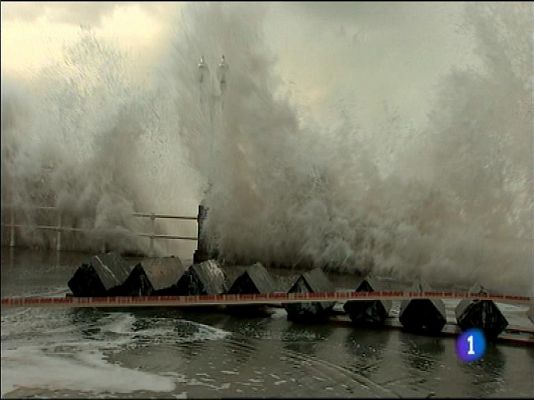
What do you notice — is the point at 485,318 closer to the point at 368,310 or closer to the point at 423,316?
the point at 423,316

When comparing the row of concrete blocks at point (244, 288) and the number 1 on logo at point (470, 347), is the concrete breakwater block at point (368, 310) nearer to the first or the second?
the row of concrete blocks at point (244, 288)

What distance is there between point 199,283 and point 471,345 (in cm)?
314

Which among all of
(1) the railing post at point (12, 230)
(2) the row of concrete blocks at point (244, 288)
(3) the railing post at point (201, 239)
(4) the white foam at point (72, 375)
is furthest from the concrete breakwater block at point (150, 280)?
(3) the railing post at point (201, 239)

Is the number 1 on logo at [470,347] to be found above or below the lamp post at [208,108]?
below

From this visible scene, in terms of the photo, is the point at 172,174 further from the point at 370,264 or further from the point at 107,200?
the point at 370,264

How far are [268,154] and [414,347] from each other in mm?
8926

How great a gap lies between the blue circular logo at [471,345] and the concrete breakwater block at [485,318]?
6 centimetres

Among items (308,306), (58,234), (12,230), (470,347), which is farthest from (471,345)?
(58,234)

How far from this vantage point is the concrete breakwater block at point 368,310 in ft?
24.3

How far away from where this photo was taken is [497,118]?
13.1m

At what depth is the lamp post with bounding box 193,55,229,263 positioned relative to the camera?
13.4 meters

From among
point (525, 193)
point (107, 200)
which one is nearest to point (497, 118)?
point (525, 193)

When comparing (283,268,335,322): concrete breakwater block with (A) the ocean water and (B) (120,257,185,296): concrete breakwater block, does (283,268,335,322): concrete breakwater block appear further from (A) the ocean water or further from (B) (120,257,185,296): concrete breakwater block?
(B) (120,257,185,296): concrete breakwater block

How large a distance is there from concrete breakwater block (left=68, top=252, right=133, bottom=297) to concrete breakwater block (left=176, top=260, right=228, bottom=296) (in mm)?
721
